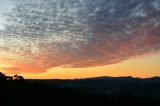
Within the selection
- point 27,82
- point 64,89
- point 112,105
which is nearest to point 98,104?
point 112,105

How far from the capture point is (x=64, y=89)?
2222 inches

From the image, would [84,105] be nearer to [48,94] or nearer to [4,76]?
[48,94]

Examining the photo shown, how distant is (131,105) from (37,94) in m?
19.4

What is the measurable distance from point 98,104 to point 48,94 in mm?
7990

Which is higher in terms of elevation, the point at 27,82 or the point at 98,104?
the point at 27,82

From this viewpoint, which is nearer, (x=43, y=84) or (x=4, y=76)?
(x=4, y=76)

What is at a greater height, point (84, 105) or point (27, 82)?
point (27, 82)

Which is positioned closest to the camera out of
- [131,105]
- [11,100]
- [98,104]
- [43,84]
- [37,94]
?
[11,100]

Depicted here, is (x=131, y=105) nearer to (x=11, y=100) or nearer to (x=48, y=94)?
(x=48, y=94)

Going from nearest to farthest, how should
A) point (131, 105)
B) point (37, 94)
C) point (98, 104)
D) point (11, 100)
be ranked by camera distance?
point (11, 100) → point (37, 94) → point (98, 104) → point (131, 105)

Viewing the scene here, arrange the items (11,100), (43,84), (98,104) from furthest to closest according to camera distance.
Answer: (43,84), (98,104), (11,100)

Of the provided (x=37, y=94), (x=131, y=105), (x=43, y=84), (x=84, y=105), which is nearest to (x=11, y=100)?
(x=37, y=94)

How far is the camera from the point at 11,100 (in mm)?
42812

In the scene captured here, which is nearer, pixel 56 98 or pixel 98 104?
pixel 56 98
